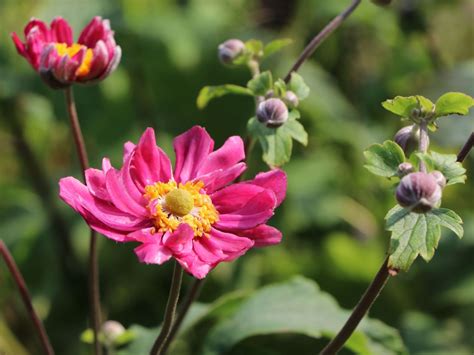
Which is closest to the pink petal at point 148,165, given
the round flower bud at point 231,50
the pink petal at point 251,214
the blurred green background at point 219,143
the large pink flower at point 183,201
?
the large pink flower at point 183,201

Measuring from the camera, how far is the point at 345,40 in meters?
3.29

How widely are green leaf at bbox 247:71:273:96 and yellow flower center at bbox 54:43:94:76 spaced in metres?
0.25

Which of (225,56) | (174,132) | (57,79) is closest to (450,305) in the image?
(174,132)

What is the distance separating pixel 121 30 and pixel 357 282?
1.02 metres

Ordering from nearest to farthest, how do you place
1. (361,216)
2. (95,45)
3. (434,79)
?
(95,45), (434,79), (361,216)

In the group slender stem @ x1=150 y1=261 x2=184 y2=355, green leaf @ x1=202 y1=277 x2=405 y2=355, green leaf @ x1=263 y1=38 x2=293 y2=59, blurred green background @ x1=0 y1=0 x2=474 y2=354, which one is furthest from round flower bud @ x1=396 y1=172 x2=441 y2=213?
blurred green background @ x1=0 y1=0 x2=474 y2=354

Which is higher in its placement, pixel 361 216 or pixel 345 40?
pixel 345 40

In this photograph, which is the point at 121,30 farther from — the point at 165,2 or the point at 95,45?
the point at 95,45

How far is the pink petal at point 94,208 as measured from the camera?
1098 mm

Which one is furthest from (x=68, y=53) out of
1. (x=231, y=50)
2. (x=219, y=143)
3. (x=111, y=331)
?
(x=219, y=143)

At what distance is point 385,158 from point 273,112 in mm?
213

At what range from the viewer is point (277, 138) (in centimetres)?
128

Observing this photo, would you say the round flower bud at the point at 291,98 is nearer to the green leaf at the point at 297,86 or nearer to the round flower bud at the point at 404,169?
the green leaf at the point at 297,86

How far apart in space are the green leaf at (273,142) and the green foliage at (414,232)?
255 millimetres
